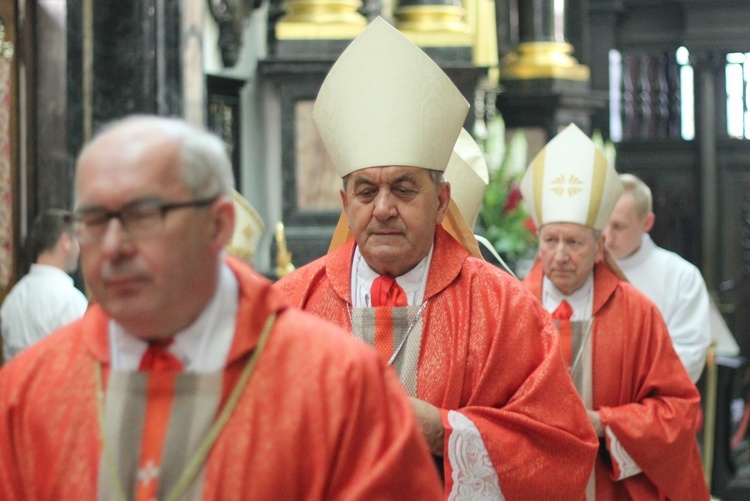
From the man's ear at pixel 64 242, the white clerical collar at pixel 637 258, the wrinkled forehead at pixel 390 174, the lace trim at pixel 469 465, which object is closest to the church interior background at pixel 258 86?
the man's ear at pixel 64 242

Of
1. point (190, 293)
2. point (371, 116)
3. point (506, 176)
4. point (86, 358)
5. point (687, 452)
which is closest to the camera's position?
point (190, 293)

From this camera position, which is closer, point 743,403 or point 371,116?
point 371,116

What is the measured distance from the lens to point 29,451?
7.70ft

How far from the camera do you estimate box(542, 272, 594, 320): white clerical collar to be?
16.2 feet

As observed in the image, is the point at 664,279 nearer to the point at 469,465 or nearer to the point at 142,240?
the point at 469,465

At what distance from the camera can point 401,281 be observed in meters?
3.72

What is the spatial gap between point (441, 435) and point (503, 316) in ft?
1.25

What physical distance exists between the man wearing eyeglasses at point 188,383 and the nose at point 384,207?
3.96 feet

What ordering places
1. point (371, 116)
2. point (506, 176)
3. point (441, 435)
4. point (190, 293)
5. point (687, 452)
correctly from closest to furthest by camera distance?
point (190, 293) → point (441, 435) → point (371, 116) → point (687, 452) → point (506, 176)

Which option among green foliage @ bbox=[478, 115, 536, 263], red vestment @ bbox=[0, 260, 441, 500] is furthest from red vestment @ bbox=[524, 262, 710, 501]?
green foliage @ bbox=[478, 115, 536, 263]

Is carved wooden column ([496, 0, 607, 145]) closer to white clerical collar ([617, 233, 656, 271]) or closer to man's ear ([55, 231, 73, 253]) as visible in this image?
white clerical collar ([617, 233, 656, 271])

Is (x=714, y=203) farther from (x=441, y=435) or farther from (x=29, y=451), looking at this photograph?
(x=29, y=451)

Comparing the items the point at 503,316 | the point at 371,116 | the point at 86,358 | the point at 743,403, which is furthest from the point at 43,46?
the point at 743,403

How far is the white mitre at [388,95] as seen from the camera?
3889 millimetres
